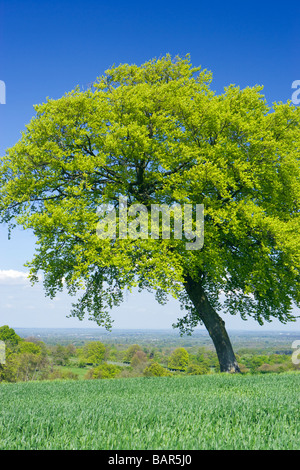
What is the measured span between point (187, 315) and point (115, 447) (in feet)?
65.2

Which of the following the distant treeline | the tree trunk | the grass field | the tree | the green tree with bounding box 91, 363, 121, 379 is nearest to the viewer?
the grass field

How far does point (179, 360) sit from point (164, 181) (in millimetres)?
84614

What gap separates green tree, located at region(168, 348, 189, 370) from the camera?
9325cm

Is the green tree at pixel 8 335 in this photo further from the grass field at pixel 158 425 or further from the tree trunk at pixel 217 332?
the grass field at pixel 158 425

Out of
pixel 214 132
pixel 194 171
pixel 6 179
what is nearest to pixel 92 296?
pixel 6 179

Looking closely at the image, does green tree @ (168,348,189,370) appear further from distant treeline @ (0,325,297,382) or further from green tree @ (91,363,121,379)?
green tree @ (91,363,121,379)

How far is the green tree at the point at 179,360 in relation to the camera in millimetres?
93250

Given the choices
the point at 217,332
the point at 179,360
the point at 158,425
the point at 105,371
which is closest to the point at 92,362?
the point at 105,371

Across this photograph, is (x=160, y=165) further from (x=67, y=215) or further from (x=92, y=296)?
(x=92, y=296)

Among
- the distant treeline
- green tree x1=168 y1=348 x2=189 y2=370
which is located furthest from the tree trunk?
green tree x1=168 y1=348 x2=189 y2=370

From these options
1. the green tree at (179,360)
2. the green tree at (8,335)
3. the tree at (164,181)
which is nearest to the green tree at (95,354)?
the green tree at (179,360)

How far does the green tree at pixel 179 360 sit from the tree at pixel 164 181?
256 feet

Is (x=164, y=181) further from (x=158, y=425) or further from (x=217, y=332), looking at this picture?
(x=158, y=425)

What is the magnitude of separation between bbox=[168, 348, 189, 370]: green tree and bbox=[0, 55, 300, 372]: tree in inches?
3076
